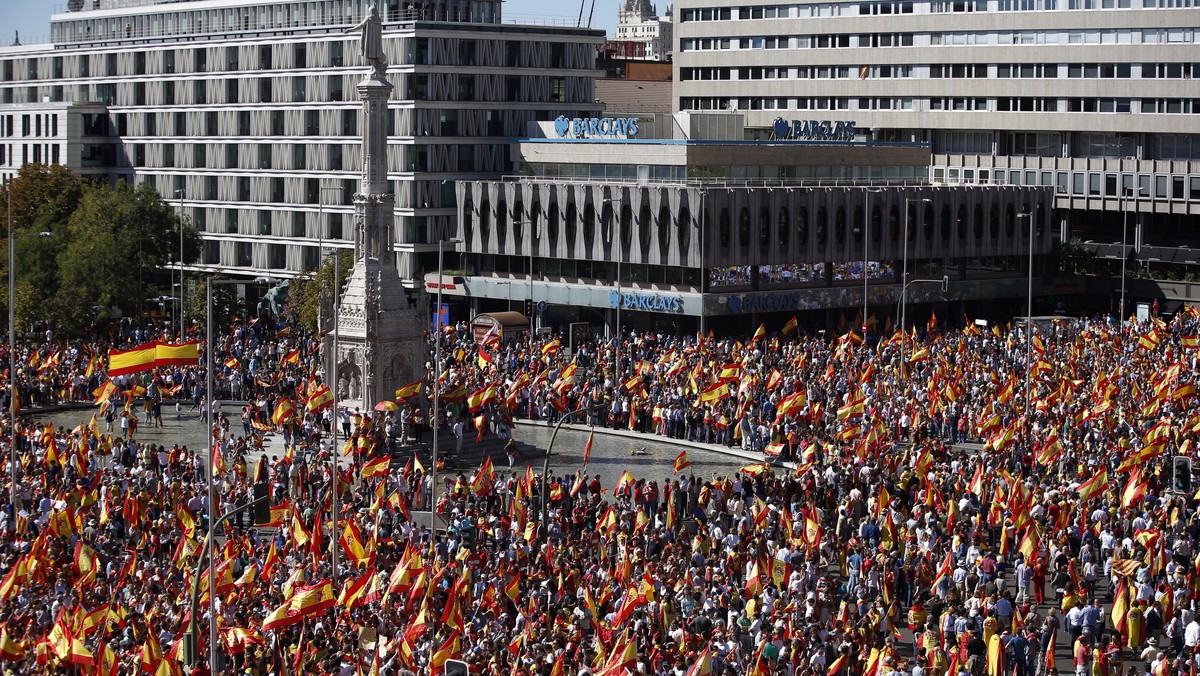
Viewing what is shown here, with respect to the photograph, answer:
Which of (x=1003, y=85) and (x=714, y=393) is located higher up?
(x=1003, y=85)

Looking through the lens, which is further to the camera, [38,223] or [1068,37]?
[1068,37]

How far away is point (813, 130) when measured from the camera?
9656cm

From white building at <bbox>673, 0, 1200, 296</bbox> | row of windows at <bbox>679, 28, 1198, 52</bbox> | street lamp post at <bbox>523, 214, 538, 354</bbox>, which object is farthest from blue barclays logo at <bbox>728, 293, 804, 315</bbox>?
row of windows at <bbox>679, 28, 1198, 52</bbox>

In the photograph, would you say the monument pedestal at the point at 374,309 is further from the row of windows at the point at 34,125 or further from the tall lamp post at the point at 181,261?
the row of windows at the point at 34,125

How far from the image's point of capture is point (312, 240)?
104m

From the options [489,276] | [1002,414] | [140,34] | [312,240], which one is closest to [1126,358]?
[1002,414]

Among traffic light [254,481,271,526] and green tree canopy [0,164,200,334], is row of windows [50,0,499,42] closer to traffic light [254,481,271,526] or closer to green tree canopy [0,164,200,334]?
green tree canopy [0,164,200,334]

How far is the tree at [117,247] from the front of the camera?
82688mm

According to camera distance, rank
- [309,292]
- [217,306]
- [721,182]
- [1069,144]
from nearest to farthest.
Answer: [309,292] → [217,306] → [721,182] → [1069,144]

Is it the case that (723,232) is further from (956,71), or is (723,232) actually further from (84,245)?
(956,71)

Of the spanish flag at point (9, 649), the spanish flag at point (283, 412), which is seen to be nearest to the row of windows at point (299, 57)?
the spanish flag at point (283, 412)

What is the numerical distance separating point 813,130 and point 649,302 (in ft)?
48.5

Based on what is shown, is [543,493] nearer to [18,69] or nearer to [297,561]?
[297,561]

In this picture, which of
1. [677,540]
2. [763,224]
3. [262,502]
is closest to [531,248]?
[763,224]
